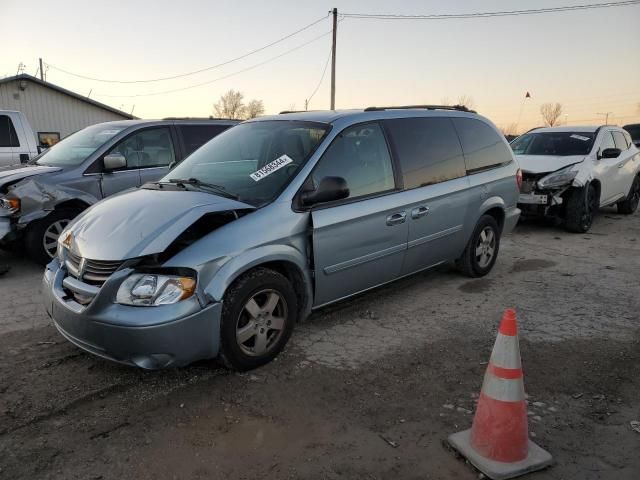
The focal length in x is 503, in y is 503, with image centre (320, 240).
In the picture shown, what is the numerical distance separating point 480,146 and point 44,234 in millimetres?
5066

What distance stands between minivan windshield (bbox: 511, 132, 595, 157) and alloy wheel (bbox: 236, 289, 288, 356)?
23.9 ft

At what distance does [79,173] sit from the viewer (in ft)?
19.8

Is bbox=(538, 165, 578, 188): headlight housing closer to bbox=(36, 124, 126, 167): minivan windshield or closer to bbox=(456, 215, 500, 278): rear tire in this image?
bbox=(456, 215, 500, 278): rear tire

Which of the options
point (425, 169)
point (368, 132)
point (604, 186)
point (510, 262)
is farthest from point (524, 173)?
point (368, 132)

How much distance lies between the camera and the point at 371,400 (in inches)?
125

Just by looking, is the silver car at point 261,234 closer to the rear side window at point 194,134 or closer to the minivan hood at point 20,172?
the rear side window at point 194,134

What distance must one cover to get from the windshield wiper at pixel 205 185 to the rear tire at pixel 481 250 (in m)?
2.89

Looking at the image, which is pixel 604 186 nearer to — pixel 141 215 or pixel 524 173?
pixel 524 173

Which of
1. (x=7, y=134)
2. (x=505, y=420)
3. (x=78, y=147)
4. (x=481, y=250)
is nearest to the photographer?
(x=505, y=420)

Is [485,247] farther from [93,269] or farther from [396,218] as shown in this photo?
[93,269]

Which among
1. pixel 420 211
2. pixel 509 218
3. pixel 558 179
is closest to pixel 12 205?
pixel 420 211

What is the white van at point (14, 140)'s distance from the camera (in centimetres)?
849

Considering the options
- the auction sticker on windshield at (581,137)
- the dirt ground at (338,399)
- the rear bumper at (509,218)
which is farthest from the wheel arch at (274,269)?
the auction sticker on windshield at (581,137)

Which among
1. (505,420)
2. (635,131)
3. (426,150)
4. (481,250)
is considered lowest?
(505,420)
